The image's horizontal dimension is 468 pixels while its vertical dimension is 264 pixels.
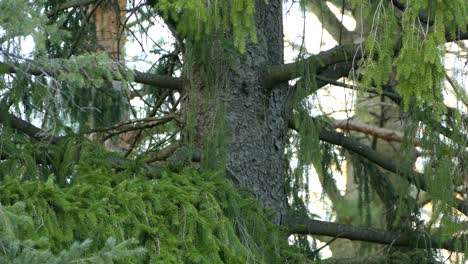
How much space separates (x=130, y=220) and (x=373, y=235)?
3.07 meters

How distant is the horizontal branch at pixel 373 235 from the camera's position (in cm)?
745

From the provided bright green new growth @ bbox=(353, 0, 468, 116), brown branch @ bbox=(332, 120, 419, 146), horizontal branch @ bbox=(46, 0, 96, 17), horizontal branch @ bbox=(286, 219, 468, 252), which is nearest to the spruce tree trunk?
horizontal branch @ bbox=(286, 219, 468, 252)

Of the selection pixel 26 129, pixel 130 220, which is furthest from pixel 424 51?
pixel 26 129

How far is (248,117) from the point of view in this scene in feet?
23.4

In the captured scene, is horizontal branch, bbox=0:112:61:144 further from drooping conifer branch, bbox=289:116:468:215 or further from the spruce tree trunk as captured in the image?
drooping conifer branch, bbox=289:116:468:215

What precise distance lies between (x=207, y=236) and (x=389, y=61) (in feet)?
4.25

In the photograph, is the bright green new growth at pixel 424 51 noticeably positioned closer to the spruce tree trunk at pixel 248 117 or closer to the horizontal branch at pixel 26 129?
the spruce tree trunk at pixel 248 117

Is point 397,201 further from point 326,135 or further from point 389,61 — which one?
point 389,61

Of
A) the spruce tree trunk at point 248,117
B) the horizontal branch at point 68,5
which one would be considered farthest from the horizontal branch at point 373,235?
the horizontal branch at point 68,5

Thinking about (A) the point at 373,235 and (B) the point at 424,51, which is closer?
(B) the point at 424,51

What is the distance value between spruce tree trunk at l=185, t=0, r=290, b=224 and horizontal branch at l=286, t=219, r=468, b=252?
27 cm

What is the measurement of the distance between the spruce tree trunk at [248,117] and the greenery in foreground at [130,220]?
0.72m

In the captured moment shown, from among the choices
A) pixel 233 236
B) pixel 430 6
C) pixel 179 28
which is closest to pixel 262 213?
pixel 233 236

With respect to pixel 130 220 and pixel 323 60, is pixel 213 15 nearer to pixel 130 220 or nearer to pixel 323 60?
pixel 323 60
